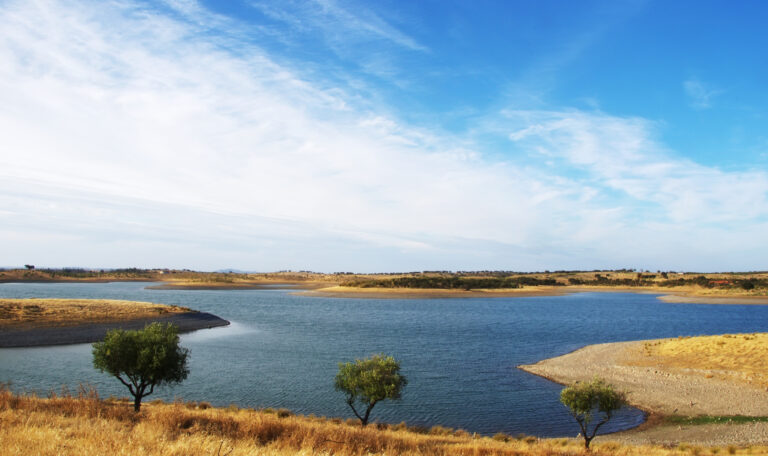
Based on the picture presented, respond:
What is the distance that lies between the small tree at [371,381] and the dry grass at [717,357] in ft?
79.6

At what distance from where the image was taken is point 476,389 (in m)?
31.2

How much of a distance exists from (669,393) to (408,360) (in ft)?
61.6

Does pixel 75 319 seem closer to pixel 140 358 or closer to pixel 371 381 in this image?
pixel 140 358

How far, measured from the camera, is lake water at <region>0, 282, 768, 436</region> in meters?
26.8

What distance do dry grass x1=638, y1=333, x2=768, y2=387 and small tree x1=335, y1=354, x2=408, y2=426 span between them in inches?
955

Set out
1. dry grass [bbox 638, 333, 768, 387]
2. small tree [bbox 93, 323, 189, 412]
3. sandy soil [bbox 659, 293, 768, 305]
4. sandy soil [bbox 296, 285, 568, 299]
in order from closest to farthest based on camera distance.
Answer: small tree [bbox 93, 323, 189, 412]
dry grass [bbox 638, 333, 768, 387]
sandy soil [bbox 659, 293, 768, 305]
sandy soil [bbox 296, 285, 568, 299]

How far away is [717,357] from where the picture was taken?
3653 cm

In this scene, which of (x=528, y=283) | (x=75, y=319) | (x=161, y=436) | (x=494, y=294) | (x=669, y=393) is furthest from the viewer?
(x=528, y=283)

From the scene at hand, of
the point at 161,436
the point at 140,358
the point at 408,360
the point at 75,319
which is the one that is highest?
the point at 161,436

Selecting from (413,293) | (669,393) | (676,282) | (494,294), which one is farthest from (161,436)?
(676,282)

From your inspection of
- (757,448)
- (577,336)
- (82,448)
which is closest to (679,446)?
(757,448)

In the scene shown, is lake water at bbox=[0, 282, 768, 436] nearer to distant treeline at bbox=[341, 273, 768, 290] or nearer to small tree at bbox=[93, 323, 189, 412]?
small tree at bbox=[93, 323, 189, 412]

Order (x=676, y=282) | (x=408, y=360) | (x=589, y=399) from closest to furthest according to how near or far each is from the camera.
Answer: (x=589, y=399) → (x=408, y=360) → (x=676, y=282)

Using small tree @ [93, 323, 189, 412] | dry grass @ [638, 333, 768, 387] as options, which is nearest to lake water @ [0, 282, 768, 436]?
small tree @ [93, 323, 189, 412]
